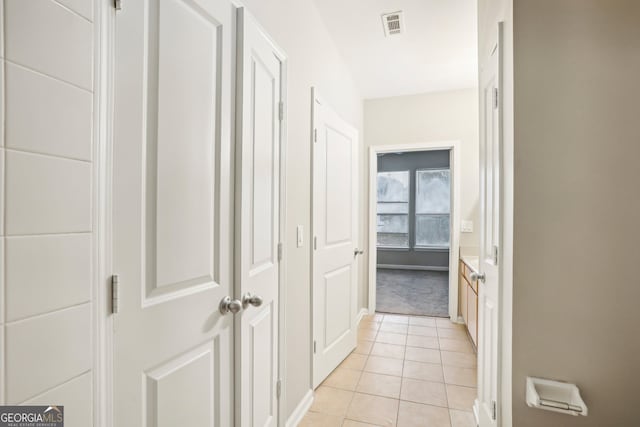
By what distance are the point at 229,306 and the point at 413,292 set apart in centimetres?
455

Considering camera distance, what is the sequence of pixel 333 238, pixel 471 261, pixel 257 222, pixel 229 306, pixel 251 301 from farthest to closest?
pixel 471 261
pixel 333 238
pixel 257 222
pixel 251 301
pixel 229 306

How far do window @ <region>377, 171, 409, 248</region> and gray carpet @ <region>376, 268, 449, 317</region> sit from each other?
0.74 meters

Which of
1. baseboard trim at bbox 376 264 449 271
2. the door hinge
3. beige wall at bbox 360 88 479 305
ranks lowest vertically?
baseboard trim at bbox 376 264 449 271

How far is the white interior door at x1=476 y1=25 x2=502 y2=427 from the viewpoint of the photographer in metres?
1.47

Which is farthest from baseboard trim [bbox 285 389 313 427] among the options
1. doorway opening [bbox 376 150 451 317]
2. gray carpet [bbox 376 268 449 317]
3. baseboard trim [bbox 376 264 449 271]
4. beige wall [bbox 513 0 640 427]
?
baseboard trim [bbox 376 264 449 271]

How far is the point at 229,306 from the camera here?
47.0 inches

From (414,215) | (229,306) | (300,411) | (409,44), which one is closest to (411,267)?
(414,215)

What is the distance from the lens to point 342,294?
2.79 m

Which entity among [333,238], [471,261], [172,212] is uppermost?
[172,212]

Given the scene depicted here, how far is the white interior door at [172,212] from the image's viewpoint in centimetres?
81

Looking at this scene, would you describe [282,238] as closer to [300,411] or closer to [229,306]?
[229,306]

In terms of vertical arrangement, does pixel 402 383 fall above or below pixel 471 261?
below

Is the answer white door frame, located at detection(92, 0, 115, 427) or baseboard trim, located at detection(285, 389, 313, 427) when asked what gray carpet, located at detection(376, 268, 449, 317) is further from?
white door frame, located at detection(92, 0, 115, 427)

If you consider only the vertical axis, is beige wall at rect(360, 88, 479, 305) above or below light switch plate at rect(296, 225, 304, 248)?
above
